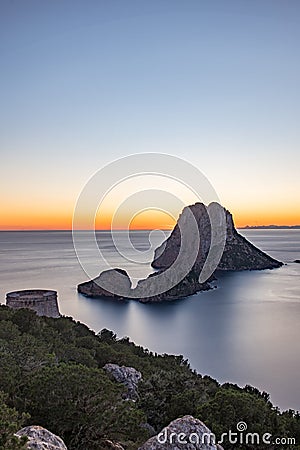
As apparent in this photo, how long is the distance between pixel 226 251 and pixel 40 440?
71.3 metres

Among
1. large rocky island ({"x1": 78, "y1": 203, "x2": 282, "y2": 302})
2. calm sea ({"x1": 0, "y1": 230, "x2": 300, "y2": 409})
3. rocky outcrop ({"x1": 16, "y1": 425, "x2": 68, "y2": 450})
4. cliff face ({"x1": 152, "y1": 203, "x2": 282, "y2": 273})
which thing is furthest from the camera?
cliff face ({"x1": 152, "y1": 203, "x2": 282, "y2": 273})

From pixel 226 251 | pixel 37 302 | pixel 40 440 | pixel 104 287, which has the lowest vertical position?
pixel 104 287

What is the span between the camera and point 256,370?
2242 cm

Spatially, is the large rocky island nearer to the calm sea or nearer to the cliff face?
the cliff face

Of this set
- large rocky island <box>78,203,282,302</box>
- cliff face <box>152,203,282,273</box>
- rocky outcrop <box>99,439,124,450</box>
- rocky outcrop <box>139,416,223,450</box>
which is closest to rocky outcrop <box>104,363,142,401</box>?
rocky outcrop <box>99,439,124,450</box>

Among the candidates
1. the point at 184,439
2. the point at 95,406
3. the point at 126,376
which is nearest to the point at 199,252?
the point at 126,376

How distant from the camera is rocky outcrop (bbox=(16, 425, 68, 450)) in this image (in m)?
4.38

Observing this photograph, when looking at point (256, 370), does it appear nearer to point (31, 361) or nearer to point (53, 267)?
point (31, 361)

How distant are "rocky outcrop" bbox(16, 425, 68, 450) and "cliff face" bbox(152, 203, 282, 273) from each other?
61949 millimetres

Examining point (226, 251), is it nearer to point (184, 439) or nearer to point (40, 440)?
point (184, 439)

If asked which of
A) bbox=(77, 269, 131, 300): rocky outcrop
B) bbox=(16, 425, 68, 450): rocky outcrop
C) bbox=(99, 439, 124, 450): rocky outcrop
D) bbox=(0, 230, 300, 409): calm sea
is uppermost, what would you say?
bbox=(16, 425, 68, 450): rocky outcrop

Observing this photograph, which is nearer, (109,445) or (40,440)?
(40,440)

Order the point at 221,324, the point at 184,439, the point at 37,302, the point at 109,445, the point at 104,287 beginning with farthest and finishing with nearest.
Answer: the point at 104,287
the point at 221,324
the point at 37,302
the point at 109,445
the point at 184,439

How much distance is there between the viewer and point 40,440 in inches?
179
